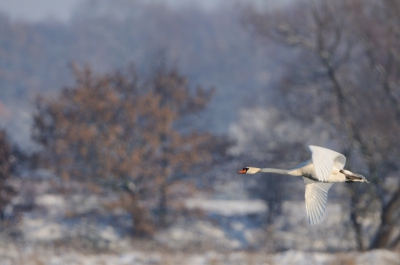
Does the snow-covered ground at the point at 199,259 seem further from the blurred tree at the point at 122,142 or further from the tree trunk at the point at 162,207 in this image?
the tree trunk at the point at 162,207

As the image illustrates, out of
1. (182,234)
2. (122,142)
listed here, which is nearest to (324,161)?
(122,142)

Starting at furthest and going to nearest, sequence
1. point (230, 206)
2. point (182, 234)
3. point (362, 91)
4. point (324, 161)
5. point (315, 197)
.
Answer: point (230, 206), point (182, 234), point (362, 91), point (315, 197), point (324, 161)

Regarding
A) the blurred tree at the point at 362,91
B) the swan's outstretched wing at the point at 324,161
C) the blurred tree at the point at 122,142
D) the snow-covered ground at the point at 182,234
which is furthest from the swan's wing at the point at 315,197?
the blurred tree at the point at 122,142

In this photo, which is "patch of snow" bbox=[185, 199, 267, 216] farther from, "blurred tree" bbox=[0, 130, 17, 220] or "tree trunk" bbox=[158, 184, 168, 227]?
"blurred tree" bbox=[0, 130, 17, 220]

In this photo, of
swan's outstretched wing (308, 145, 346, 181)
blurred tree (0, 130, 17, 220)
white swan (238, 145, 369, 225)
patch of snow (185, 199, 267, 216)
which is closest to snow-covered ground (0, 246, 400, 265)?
blurred tree (0, 130, 17, 220)

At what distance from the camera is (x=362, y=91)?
16141 millimetres

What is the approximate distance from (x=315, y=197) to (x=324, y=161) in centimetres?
59

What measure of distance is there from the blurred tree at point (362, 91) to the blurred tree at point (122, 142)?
11.0ft

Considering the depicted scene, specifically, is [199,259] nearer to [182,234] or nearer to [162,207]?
[162,207]

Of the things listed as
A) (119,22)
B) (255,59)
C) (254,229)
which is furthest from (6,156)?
(119,22)

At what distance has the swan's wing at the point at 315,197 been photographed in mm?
4982

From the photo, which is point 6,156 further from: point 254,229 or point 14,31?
point 14,31

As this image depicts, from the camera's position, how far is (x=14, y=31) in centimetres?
5897

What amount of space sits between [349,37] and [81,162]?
272 inches
